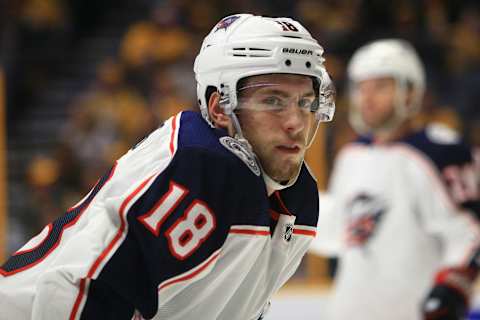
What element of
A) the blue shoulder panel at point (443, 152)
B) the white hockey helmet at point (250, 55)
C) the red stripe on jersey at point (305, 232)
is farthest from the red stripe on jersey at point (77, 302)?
the blue shoulder panel at point (443, 152)

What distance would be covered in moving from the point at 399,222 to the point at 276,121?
183 centimetres

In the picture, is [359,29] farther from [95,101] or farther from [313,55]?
[313,55]

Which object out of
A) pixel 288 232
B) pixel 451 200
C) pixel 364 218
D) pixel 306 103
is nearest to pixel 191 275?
pixel 288 232

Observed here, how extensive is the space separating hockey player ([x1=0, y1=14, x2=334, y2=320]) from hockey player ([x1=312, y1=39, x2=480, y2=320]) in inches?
59.2

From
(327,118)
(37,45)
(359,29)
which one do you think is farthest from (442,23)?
(327,118)

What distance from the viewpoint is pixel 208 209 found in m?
1.78

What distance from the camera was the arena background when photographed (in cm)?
520

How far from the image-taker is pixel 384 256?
3707 millimetres

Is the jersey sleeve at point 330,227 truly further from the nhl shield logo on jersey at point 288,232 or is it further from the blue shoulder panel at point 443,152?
the nhl shield logo on jersey at point 288,232

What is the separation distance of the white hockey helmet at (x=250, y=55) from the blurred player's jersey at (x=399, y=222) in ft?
5.27

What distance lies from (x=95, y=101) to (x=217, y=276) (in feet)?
14.6

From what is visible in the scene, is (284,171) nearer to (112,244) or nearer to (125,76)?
(112,244)

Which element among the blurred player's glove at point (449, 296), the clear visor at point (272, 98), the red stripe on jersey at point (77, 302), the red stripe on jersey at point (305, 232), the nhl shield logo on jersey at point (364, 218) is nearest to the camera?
the red stripe on jersey at point (77, 302)

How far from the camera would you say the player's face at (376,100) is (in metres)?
3.74
